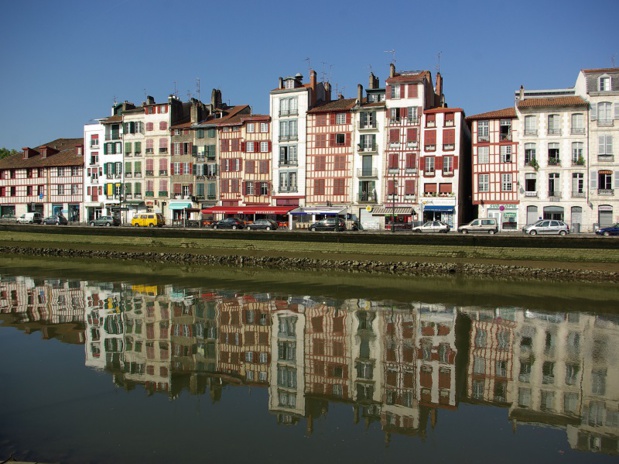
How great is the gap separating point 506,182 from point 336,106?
1772cm

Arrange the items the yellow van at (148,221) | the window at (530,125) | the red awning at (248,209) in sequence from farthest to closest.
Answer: the yellow van at (148,221) < the red awning at (248,209) < the window at (530,125)

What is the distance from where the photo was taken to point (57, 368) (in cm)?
1351

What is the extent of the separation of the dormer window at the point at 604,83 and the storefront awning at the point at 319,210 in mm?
23973

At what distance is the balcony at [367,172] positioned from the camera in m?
52.1

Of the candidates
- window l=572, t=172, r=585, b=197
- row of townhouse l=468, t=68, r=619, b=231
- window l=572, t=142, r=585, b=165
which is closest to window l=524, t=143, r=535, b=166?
row of townhouse l=468, t=68, r=619, b=231

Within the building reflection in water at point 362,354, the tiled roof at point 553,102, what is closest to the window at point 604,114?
the tiled roof at point 553,102

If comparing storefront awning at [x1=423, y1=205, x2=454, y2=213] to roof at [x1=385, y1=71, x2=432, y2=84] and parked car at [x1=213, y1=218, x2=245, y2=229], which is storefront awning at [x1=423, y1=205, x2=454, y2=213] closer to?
roof at [x1=385, y1=71, x2=432, y2=84]

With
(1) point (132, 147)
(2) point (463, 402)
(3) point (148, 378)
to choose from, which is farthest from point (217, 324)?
(1) point (132, 147)

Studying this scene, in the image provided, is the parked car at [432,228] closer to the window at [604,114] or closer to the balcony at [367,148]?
the balcony at [367,148]

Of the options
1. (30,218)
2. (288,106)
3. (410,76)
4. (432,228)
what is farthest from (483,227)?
(30,218)

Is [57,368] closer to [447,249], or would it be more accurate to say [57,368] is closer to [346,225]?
[447,249]

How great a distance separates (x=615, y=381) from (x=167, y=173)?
54.6 meters

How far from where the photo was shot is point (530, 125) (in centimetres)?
4766

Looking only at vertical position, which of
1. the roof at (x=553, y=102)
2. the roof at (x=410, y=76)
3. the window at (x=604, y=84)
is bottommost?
the roof at (x=553, y=102)
